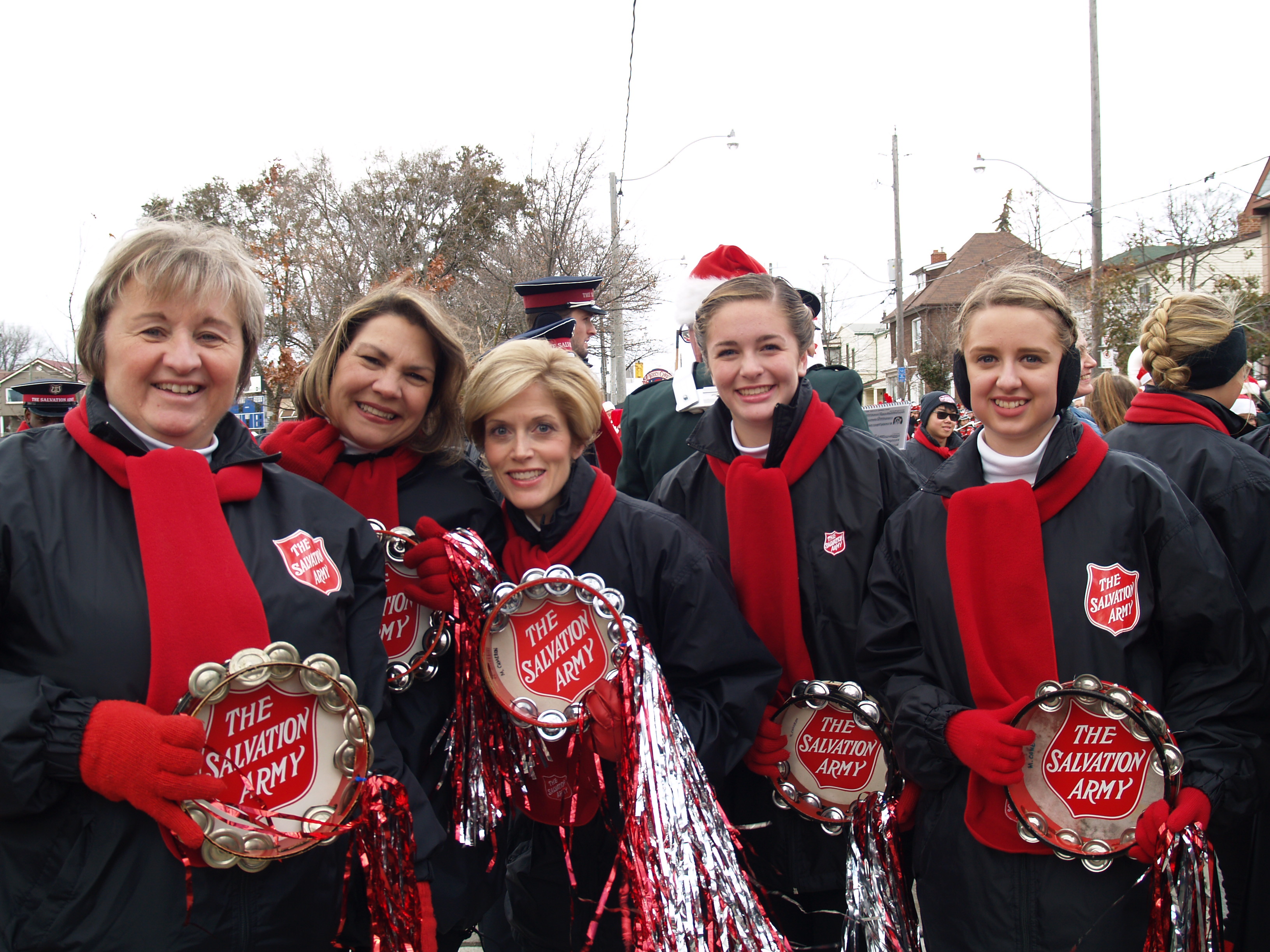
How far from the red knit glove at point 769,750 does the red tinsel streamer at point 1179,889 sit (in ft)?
2.74

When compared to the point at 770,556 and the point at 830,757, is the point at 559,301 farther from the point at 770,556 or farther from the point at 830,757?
the point at 830,757

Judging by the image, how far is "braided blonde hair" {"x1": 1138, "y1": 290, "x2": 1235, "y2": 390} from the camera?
2.86 m

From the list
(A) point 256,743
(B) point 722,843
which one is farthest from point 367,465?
(B) point 722,843

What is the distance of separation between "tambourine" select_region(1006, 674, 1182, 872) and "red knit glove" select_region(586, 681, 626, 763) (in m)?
0.86

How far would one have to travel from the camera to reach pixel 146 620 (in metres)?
1.59

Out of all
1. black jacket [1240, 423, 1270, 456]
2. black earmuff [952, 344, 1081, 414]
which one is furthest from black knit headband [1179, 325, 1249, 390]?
black earmuff [952, 344, 1081, 414]

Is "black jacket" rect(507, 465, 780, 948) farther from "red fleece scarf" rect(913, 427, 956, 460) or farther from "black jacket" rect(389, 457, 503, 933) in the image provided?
"red fleece scarf" rect(913, 427, 956, 460)

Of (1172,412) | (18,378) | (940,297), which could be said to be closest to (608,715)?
(1172,412)

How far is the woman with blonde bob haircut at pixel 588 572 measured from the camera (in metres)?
2.13

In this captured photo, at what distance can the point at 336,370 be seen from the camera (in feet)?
7.77

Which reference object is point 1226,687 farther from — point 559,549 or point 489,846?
point 489,846

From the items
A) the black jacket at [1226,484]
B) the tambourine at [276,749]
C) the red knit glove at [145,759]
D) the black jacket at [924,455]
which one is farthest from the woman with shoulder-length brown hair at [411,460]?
the black jacket at [924,455]

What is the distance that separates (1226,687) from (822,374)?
1906 millimetres

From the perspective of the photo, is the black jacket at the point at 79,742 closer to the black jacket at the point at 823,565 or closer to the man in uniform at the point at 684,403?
the black jacket at the point at 823,565
